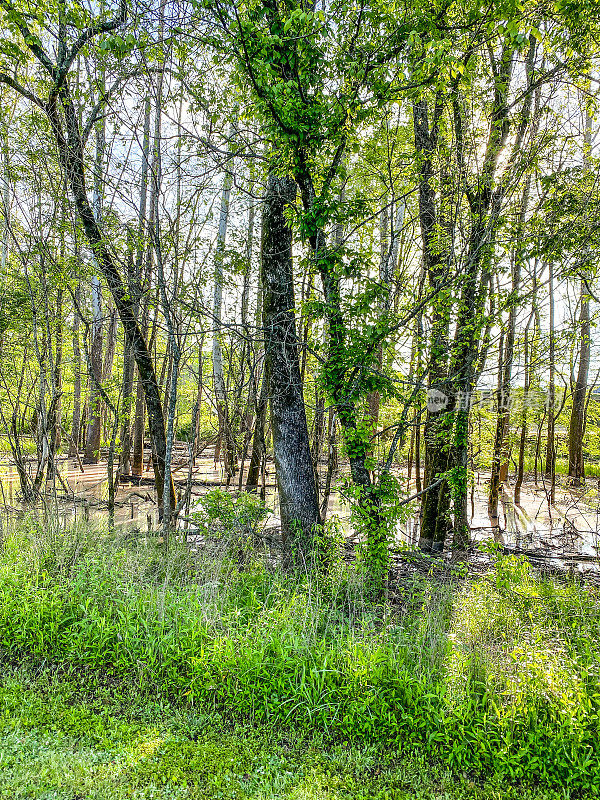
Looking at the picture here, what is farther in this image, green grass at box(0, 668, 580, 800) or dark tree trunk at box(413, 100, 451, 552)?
dark tree trunk at box(413, 100, 451, 552)

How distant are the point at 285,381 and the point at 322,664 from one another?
293 centimetres

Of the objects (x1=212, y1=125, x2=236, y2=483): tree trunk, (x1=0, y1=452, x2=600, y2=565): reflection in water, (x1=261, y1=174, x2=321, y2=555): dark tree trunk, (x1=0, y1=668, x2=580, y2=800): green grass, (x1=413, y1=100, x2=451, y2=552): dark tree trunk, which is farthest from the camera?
(x1=0, y1=452, x2=600, y2=565): reflection in water

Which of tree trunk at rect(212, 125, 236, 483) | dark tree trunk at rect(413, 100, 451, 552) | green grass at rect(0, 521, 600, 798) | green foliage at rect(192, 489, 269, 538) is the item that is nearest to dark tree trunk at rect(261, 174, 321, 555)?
green foliage at rect(192, 489, 269, 538)

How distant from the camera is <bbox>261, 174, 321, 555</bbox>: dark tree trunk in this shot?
493cm

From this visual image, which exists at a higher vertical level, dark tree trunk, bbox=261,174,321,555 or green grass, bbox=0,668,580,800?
dark tree trunk, bbox=261,174,321,555

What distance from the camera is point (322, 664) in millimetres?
2980

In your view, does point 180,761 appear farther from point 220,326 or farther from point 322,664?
point 220,326

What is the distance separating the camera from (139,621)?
3.45 metres

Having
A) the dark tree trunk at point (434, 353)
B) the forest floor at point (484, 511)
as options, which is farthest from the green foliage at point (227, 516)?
the dark tree trunk at point (434, 353)

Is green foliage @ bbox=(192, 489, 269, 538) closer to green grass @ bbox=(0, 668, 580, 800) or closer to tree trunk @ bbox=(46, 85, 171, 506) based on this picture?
tree trunk @ bbox=(46, 85, 171, 506)

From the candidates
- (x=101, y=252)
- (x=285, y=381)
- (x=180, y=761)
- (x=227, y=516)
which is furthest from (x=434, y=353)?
(x=101, y=252)

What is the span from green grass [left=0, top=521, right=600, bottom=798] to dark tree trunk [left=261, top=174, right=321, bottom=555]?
2.82 ft

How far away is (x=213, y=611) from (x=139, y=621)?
586mm

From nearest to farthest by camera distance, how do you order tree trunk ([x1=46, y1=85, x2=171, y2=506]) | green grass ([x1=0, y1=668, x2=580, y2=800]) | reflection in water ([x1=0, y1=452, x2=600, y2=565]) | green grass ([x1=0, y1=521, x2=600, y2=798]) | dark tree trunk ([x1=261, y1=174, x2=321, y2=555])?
green grass ([x1=0, y1=668, x2=580, y2=800]) → green grass ([x1=0, y1=521, x2=600, y2=798]) → dark tree trunk ([x1=261, y1=174, x2=321, y2=555]) → tree trunk ([x1=46, y1=85, x2=171, y2=506]) → reflection in water ([x1=0, y1=452, x2=600, y2=565])
